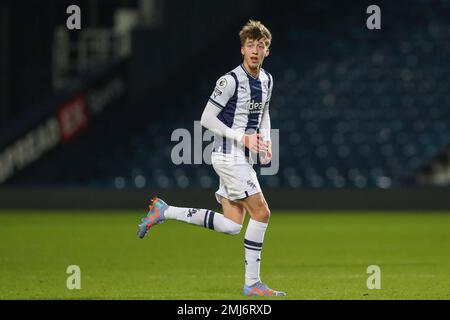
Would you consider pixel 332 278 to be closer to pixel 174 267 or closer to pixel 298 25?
pixel 174 267

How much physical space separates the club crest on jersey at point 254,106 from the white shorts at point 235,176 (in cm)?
37

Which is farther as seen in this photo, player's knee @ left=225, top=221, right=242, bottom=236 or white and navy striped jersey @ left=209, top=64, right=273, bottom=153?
player's knee @ left=225, top=221, right=242, bottom=236

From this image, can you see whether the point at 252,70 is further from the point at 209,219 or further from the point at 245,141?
the point at 209,219

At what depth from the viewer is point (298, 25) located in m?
23.8

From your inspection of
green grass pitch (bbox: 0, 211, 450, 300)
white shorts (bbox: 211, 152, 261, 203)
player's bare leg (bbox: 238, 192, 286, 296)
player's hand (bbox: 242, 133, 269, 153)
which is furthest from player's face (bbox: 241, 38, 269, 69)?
green grass pitch (bbox: 0, 211, 450, 300)

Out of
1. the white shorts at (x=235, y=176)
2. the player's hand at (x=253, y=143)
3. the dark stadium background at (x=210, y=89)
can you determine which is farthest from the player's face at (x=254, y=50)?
the dark stadium background at (x=210, y=89)

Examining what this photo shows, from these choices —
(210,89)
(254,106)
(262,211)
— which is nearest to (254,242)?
(262,211)

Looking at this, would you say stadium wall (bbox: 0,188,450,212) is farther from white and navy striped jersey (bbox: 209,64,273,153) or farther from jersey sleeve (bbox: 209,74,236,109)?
jersey sleeve (bbox: 209,74,236,109)

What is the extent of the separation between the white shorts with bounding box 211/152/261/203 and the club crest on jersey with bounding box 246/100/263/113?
1.21 ft

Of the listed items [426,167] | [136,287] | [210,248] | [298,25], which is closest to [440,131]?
[426,167]

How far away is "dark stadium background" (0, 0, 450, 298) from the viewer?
18.2m

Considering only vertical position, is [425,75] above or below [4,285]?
above

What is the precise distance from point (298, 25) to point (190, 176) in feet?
16.8

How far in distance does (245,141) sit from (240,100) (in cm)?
36
